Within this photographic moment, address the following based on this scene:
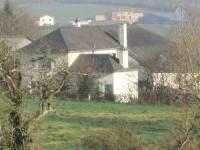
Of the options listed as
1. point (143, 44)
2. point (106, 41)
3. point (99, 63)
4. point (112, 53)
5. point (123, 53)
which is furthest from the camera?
point (143, 44)

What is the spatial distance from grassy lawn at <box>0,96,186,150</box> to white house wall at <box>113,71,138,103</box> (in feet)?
16.3

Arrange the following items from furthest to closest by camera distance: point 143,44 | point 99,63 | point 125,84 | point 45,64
Result: point 143,44 < point 99,63 < point 125,84 < point 45,64

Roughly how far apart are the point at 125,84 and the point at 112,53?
712 cm

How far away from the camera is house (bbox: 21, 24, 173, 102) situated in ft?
150

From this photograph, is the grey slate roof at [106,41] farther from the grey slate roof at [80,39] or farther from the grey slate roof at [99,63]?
the grey slate roof at [99,63]

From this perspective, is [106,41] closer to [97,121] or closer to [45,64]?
[97,121]

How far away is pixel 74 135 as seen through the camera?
21.2 meters

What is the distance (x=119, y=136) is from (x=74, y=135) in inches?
399

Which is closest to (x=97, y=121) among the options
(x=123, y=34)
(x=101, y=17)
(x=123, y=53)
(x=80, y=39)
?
(x=123, y=53)

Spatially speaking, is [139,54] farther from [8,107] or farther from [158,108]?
[8,107]

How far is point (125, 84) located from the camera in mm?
46469

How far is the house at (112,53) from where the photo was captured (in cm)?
4572

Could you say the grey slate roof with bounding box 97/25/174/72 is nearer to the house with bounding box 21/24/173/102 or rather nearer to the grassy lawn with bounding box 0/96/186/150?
the house with bounding box 21/24/173/102

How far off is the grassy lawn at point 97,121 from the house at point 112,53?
16.9 ft
